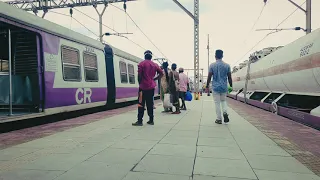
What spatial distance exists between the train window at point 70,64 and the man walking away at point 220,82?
423 cm

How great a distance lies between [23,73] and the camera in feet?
23.3

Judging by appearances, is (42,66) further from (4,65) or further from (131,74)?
(131,74)

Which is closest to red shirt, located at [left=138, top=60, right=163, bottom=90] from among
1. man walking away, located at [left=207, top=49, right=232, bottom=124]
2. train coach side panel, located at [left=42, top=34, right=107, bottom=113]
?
man walking away, located at [left=207, top=49, right=232, bottom=124]

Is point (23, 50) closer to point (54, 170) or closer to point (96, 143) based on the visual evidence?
point (96, 143)

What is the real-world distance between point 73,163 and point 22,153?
108 centimetres

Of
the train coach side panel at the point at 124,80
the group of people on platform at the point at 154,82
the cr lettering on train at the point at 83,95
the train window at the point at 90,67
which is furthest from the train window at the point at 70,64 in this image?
the train coach side panel at the point at 124,80

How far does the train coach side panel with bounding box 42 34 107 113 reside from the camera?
727 centimetres

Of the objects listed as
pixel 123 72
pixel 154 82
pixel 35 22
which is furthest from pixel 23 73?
pixel 123 72

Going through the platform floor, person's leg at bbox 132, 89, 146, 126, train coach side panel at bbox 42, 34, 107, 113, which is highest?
train coach side panel at bbox 42, 34, 107, 113

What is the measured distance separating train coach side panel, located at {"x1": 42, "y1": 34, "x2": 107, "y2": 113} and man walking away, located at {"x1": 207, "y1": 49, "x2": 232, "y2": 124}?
4.21 meters

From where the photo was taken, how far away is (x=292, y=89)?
9.85 m

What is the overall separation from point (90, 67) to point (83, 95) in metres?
1.25

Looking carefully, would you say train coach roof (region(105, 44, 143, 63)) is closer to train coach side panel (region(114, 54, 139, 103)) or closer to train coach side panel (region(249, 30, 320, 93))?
train coach side panel (region(114, 54, 139, 103))

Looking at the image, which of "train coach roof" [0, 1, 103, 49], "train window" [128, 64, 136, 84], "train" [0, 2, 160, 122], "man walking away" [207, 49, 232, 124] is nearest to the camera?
"train coach roof" [0, 1, 103, 49]
